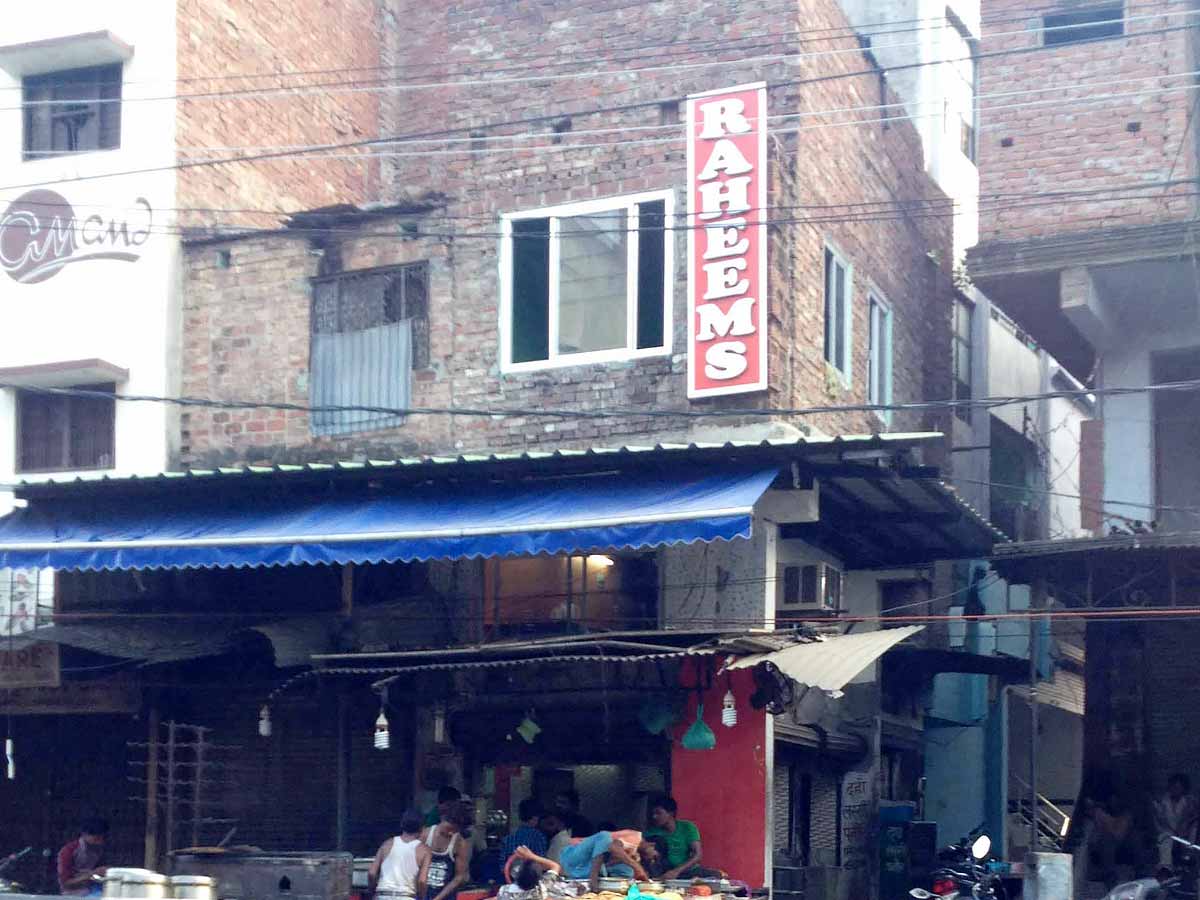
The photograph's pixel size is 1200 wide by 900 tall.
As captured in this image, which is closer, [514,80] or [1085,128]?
[1085,128]

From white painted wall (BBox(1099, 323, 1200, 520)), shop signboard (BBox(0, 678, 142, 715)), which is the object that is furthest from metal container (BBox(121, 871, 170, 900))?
white painted wall (BBox(1099, 323, 1200, 520))

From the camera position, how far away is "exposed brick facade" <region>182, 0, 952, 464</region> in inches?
672

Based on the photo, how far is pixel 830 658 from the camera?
13234 millimetres

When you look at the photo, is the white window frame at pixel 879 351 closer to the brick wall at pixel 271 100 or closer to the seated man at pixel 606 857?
the brick wall at pixel 271 100

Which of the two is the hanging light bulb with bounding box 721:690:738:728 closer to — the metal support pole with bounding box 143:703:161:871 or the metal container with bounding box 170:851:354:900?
the metal container with bounding box 170:851:354:900

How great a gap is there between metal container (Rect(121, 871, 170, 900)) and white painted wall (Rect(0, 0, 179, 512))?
634 centimetres

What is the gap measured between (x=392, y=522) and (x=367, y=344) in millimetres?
3800

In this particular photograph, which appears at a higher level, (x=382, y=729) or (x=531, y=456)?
(x=531, y=456)

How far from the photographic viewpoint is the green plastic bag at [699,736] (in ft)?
47.9

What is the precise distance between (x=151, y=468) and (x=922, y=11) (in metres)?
12.0

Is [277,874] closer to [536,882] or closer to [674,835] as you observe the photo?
[536,882]

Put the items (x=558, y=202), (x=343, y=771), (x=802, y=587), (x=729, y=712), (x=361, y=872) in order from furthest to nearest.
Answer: (x=558, y=202) → (x=343, y=771) → (x=802, y=587) → (x=361, y=872) → (x=729, y=712)

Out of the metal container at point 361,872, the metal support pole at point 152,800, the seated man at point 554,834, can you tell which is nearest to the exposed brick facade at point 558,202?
the metal support pole at point 152,800

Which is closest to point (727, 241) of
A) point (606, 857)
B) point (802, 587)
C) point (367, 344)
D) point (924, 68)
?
point (802, 587)
